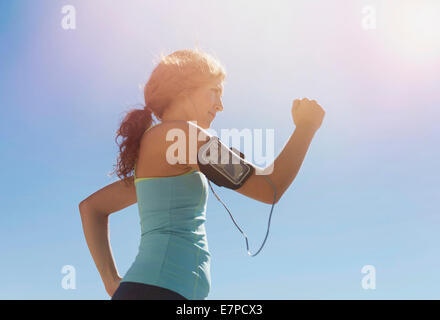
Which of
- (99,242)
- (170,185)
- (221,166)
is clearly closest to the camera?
(221,166)

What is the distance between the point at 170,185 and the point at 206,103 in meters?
0.61

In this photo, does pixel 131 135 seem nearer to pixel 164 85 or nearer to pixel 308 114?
pixel 164 85

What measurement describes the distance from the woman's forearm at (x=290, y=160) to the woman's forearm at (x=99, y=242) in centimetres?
122

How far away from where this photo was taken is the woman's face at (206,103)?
267 centimetres

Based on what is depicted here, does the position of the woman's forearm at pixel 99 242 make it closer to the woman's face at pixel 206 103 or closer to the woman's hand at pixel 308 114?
the woman's face at pixel 206 103

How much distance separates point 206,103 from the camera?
8.85ft

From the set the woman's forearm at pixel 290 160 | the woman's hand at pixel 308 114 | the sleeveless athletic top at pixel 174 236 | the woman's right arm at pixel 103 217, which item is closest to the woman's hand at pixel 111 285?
the woman's right arm at pixel 103 217

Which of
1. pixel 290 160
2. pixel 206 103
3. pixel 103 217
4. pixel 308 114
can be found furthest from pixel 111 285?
pixel 308 114

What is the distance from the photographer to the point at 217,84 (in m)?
2.76

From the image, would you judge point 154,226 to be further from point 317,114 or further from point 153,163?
point 317,114

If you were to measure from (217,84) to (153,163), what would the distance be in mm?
668

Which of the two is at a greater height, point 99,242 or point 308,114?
point 308,114

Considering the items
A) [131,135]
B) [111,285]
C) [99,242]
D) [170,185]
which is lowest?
[111,285]
